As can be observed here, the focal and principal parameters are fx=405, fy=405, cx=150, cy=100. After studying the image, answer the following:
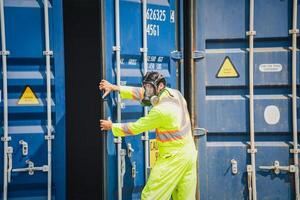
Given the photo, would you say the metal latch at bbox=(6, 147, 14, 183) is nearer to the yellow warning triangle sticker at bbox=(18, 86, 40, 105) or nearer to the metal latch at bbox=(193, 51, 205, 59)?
the yellow warning triangle sticker at bbox=(18, 86, 40, 105)

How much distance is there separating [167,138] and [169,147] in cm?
9

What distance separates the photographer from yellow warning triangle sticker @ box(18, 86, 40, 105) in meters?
4.34

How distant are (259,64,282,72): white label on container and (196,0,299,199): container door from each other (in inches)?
0.5

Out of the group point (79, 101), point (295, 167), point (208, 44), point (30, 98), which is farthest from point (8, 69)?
point (295, 167)

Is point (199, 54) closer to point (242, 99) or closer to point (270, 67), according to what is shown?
point (242, 99)

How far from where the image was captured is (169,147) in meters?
4.08

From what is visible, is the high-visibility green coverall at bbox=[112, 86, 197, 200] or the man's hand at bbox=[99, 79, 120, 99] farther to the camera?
the man's hand at bbox=[99, 79, 120, 99]

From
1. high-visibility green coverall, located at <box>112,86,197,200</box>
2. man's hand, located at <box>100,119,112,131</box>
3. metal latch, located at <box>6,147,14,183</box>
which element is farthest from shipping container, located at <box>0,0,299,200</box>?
high-visibility green coverall, located at <box>112,86,197,200</box>

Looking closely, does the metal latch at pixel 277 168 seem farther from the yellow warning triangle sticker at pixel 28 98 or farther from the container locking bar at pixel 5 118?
the container locking bar at pixel 5 118

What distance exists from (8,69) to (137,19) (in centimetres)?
150

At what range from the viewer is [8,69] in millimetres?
4316

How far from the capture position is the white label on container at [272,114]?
4.71 meters

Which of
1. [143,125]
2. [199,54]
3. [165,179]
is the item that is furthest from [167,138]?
[199,54]

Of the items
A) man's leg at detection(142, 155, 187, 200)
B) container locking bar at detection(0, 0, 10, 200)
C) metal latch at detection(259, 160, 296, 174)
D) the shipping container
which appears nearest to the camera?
man's leg at detection(142, 155, 187, 200)
